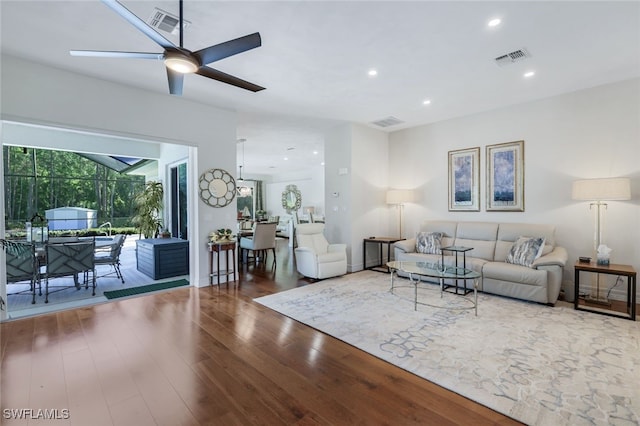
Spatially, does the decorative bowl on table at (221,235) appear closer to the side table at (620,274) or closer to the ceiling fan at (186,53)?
the ceiling fan at (186,53)

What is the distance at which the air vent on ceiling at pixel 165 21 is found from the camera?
8.25ft

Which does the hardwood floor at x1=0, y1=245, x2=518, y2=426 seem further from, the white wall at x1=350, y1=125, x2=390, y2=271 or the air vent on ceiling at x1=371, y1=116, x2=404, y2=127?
the air vent on ceiling at x1=371, y1=116, x2=404, y2=127

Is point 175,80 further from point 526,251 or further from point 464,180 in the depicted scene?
point 464,180

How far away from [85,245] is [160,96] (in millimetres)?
2653

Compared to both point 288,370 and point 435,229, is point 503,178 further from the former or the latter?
point 288,370

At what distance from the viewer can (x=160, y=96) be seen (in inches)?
173

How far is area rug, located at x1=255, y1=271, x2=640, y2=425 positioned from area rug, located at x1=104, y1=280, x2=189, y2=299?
1.89 m

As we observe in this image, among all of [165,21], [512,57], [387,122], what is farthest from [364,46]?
[387,122]

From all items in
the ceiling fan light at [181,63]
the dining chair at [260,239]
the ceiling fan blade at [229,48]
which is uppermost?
the ceiling fan blade at [229,48]

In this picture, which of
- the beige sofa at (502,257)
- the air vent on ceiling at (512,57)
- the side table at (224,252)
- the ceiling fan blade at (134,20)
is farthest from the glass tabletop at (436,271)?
the ceiling fan blade at (134,20)

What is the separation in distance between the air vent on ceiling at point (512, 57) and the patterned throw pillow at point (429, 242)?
304 cm

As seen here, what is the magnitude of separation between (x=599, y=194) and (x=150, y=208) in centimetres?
856

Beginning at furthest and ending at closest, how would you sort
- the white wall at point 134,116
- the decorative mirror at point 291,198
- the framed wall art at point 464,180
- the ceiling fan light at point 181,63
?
the decorative mirror at point 291,198
the framed wall art at point 464,180
the white wall at point 134,116
the ceiling fan light at point 181,63

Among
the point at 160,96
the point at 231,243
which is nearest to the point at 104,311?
the point at 231,243
